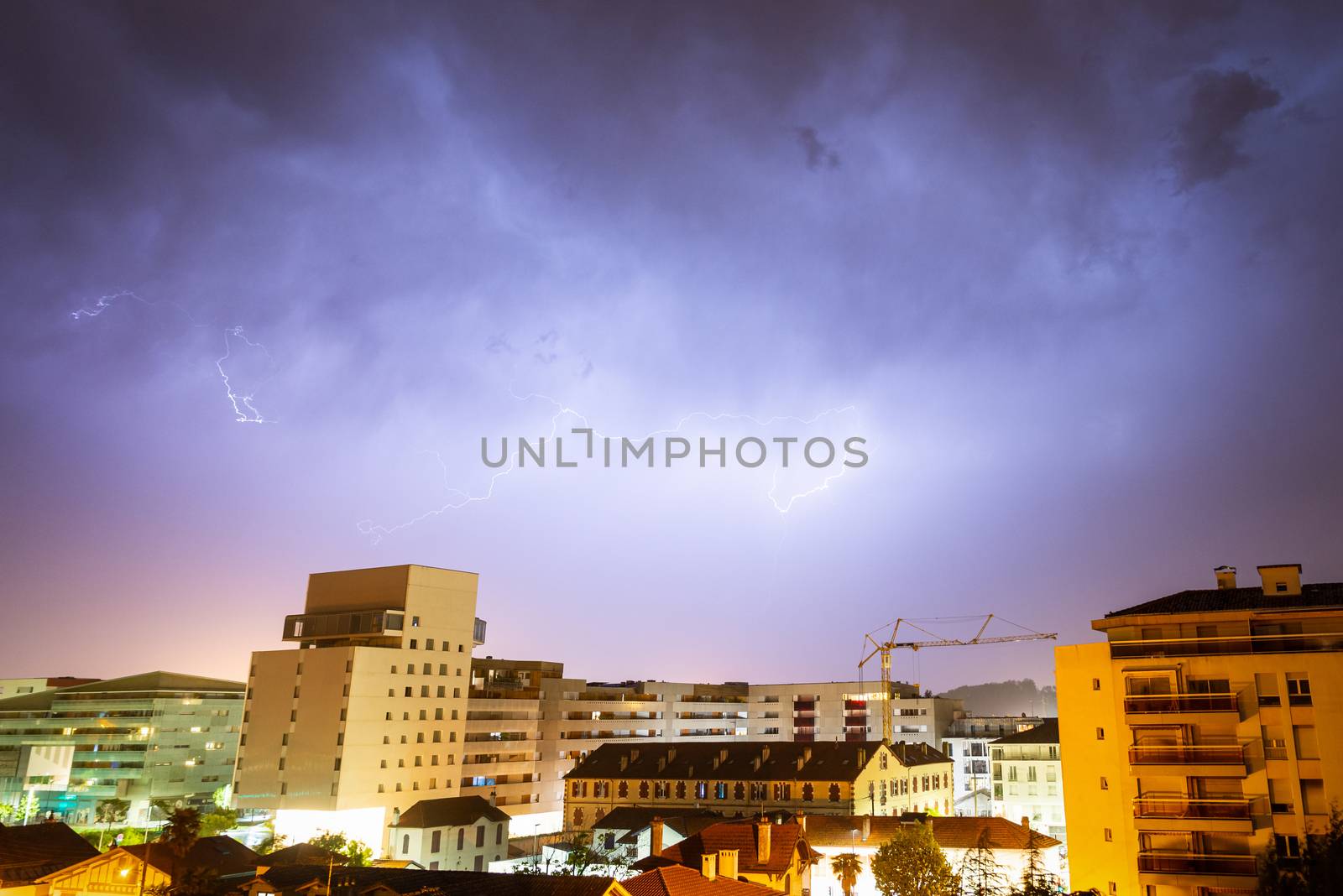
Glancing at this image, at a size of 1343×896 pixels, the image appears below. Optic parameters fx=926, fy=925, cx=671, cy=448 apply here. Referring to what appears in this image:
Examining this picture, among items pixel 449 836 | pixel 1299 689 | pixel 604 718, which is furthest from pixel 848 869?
pixel 604 718

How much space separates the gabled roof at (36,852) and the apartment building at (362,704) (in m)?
33.6

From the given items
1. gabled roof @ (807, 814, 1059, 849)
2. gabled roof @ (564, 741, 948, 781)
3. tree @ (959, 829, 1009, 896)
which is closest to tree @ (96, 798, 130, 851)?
gabled roof @ (564, 741, 948, 781)

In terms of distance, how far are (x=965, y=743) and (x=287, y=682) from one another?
98753 mm

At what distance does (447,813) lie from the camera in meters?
90.7

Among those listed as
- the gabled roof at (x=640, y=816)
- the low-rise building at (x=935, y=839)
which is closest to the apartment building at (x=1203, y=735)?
the low-rise building at (x=935, y=839)

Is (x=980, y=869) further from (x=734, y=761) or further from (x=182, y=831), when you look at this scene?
(x=182, y=831)

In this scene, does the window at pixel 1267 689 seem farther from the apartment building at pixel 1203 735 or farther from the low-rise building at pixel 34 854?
the low-rise building at pixel 34 854

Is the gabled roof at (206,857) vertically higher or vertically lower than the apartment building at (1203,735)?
lower

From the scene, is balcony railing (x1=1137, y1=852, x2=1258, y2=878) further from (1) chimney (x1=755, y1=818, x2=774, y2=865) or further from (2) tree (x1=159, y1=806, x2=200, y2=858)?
(2) tree (x1=159, y1=806, x2=200, y2=858)

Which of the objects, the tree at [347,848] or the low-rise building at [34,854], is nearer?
the low-rise building at [34,854]

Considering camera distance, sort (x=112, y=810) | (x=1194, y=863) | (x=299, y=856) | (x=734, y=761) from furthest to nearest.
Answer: (x=112, y=810), (x=734, y=761), (x=299, y=856), (x=1194, y=863)

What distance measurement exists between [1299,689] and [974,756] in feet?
310

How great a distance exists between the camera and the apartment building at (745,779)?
310 ft

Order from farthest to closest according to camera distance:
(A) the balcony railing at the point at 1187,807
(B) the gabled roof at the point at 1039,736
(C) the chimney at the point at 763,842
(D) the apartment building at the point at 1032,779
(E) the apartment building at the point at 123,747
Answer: (E) the apartment building at the point at 123,747, (B) the gabled roof at the point at 1039,736, (D) the apartment building at the point at 1032,779, (C) the chimney at the point at 763,842, (A) the balcony railing at the point at 1187,807
